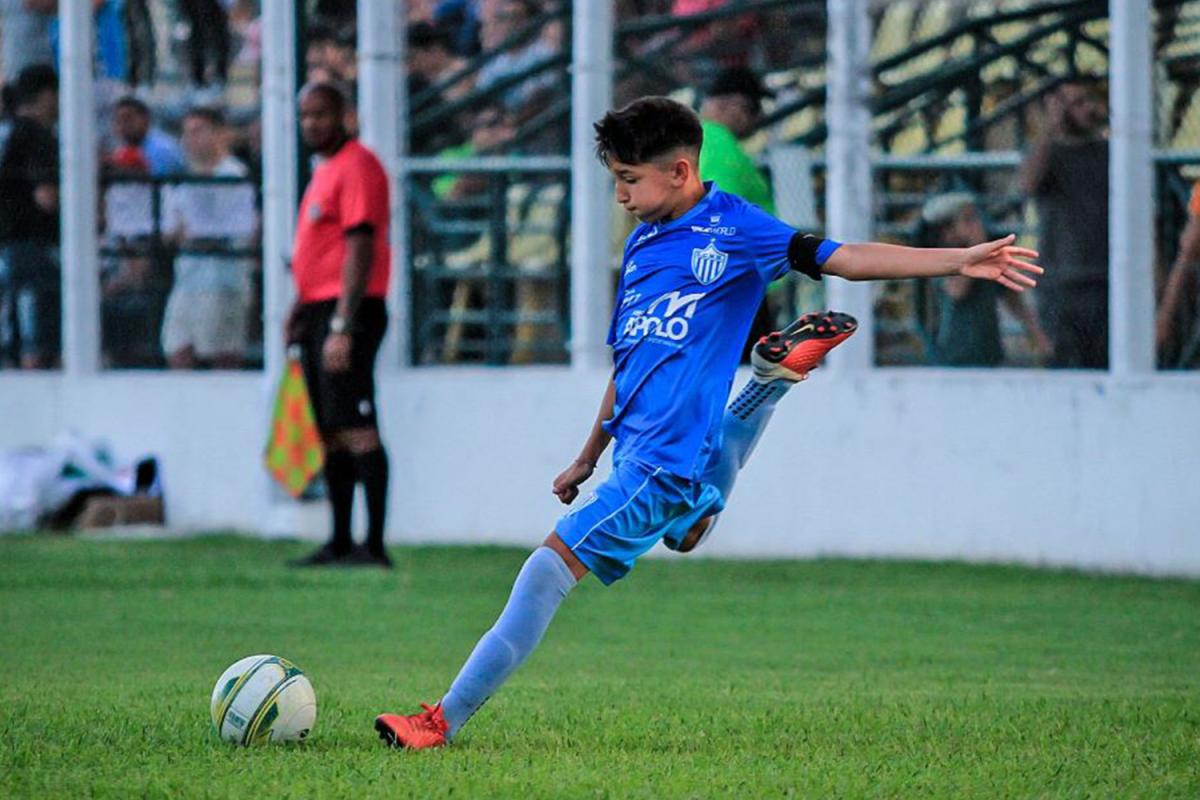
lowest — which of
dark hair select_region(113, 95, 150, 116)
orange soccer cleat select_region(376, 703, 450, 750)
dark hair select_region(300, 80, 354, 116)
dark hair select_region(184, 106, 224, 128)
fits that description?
orange soccer cleat select_region(376, 703, 450, 750)

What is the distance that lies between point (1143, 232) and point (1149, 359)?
66 cm

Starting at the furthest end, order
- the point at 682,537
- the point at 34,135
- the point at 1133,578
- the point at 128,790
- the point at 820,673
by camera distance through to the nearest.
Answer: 1. the point at 34,135
2. the point at 1133,578
3. the point at 820,673
4. the point at 682,537
5. the point at 128,790

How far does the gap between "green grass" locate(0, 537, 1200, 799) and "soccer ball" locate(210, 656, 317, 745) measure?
7 cm

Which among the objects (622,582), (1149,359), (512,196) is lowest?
(622,582)

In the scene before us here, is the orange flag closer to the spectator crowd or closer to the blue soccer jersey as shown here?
the spectator crowd

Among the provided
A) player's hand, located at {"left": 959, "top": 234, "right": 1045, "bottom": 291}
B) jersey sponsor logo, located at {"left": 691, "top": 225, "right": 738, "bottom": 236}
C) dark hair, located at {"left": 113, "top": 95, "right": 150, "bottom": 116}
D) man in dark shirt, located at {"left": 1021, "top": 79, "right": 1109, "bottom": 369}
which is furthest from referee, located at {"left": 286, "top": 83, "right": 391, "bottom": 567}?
player's hand, located at {"left": 959, "top": 234, "right": 1045, "bottom": 291}

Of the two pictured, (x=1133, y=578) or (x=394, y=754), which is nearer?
(x=394, y=754)

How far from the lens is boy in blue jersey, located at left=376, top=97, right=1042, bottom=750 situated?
6.29m

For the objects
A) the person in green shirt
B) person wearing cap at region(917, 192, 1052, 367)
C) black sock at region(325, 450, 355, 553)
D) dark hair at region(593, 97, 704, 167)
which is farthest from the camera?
person wearing cap at region(917, 192, 1052, 367)

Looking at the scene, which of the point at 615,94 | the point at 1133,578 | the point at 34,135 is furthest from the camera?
the point at 34,135

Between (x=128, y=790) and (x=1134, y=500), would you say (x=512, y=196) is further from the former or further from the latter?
(x=128, y=790)

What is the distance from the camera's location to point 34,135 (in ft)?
52.4

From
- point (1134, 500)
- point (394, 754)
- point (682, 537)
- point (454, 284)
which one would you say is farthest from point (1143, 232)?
point (394, 754)

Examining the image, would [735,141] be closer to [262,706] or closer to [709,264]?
[709,264]
